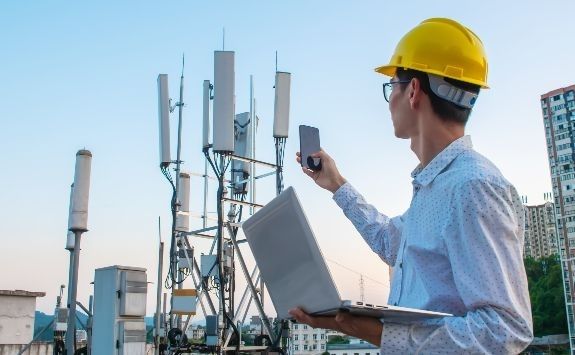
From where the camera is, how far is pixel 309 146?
2.33 metres

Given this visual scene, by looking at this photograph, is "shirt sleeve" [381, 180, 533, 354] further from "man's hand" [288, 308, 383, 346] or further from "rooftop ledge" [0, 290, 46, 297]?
"rooftop ledge" [0, 290, 46, 297]

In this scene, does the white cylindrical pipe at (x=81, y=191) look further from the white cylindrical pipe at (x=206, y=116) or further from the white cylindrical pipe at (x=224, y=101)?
the white cylindrical pipe at (x=206, y=116)

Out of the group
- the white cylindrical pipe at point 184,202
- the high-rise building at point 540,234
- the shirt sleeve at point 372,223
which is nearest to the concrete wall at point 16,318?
the white cylindrical pipe at point 184,202

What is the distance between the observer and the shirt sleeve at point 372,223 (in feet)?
7.25

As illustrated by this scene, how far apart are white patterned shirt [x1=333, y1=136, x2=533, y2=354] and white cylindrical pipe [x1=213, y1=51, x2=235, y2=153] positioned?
7.00m

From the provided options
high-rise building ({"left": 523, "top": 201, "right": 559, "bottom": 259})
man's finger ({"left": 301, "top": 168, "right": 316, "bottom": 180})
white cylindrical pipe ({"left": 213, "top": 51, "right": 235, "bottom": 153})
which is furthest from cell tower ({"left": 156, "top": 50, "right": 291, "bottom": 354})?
high-rise building ({"left": 523, "top": 201, "right": 559, "bottom": 259})

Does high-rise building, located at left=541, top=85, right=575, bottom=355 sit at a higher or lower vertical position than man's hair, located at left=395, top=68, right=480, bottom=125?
higher

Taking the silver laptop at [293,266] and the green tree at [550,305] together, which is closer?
the silver laptop at [293,266]

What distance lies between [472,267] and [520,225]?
1.01 ft

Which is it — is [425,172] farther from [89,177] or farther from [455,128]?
[89,177]

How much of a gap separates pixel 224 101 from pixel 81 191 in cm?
337

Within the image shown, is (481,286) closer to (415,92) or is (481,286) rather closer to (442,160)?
(442,160)

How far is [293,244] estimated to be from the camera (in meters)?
1.51

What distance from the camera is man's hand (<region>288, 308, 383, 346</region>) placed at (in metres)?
1.46
